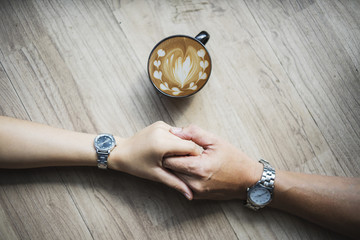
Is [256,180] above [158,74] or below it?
below

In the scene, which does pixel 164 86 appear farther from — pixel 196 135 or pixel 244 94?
pixel 244 94

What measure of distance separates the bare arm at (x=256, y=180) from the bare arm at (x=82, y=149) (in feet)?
0.14

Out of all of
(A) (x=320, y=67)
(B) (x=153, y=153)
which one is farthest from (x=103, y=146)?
(A) (x=320, y=67)

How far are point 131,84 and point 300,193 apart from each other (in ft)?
2.64

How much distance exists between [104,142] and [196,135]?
1.17 ft

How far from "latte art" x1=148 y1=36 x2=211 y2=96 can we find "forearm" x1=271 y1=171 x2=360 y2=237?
497 millimetres

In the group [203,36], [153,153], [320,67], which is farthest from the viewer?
[320,67]

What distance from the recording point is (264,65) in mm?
1147

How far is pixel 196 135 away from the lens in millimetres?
1001

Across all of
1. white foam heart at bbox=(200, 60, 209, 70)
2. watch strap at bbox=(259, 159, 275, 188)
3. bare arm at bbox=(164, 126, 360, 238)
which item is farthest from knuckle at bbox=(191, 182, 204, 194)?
white foam heart at bbox=(200, 60, 209, 70)

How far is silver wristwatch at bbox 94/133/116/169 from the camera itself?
1.01m

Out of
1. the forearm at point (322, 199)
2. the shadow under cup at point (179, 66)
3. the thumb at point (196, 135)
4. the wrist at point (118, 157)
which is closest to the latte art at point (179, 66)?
the shadow under cup at point (179, 66)

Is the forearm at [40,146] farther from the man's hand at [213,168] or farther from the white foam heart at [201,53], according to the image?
the white foam heart at [201,53]

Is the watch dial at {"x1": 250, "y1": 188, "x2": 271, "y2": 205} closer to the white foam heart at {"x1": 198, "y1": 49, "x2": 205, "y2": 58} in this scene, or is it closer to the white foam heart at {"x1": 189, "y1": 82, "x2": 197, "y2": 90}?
the white foam heart at {"x1": 189, "y1": 82, "x2": 197, "y2": 90}
